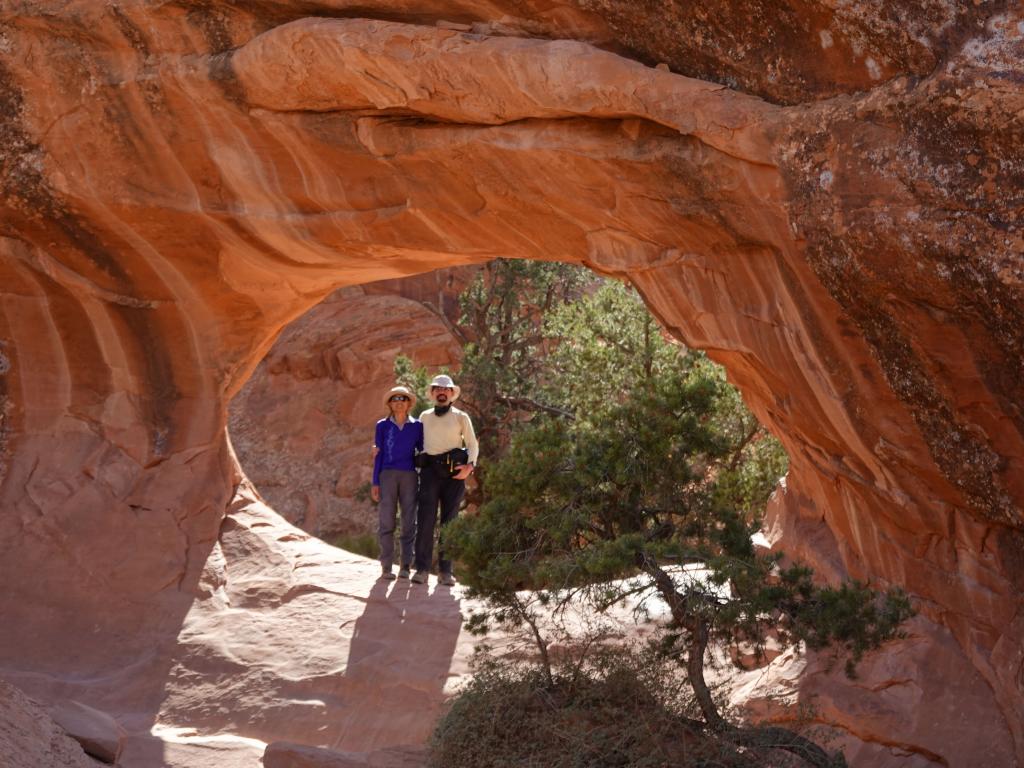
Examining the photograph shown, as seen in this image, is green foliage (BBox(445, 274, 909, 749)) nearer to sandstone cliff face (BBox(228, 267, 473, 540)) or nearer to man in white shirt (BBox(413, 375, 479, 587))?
man in white shirt (BBox(413, 375, 479, 587))

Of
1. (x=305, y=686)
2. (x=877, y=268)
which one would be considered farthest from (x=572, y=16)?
(x=305, y=686)

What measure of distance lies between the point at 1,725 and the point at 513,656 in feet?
8.92

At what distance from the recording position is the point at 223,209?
7.90 metres

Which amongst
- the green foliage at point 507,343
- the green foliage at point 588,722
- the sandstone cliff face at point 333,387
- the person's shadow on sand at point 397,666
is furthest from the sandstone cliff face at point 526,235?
the sandstone cliff face at point 333,387

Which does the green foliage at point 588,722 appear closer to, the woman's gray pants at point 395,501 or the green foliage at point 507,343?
the woman's gray pants at point 395,501

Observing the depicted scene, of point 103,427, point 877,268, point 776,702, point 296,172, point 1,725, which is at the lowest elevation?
point 1,725

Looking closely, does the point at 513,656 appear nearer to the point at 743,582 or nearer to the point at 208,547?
the point at 743,582

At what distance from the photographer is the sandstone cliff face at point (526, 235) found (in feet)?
17.3

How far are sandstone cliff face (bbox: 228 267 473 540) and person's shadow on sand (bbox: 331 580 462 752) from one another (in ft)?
29.7

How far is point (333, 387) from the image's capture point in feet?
62.0

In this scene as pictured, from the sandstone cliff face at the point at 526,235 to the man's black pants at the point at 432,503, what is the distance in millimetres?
1502

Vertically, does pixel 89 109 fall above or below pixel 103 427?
above

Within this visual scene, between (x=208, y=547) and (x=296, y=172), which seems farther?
(x=208, y=547)

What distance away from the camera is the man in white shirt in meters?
8.56
